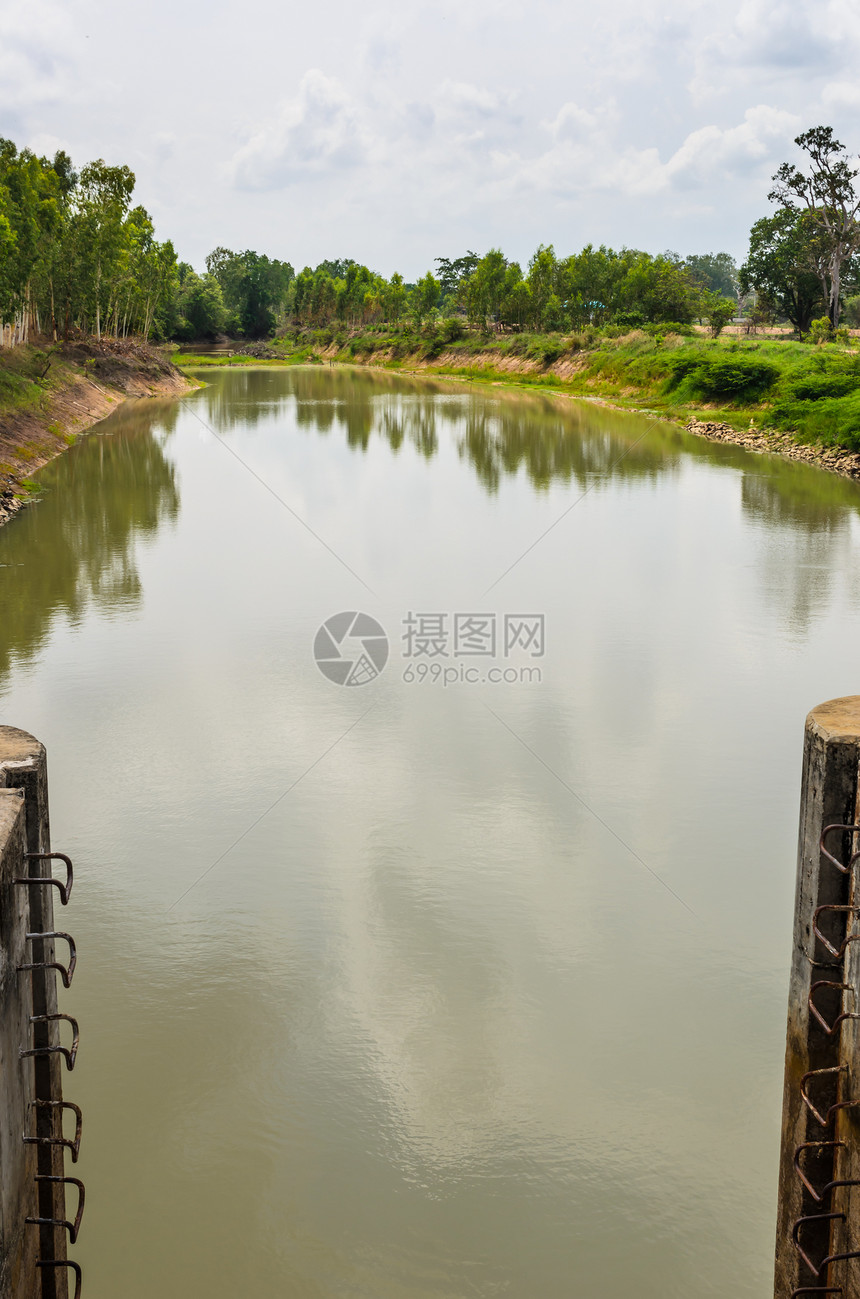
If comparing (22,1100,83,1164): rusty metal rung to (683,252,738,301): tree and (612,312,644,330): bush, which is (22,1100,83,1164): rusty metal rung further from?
(683,252,738,301): tree

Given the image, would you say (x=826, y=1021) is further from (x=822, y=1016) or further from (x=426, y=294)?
(x=426, y=294)

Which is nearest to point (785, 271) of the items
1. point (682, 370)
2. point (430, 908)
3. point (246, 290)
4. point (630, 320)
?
point (630, 320)

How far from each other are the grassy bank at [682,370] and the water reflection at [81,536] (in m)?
15.5

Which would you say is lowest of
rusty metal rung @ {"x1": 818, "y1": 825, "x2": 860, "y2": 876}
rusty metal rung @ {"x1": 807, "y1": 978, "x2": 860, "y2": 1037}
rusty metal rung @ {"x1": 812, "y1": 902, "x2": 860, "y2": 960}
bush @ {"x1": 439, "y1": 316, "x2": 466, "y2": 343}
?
rusty metal rung @ {"x1": 807, "y1": 978, "x2": 860, "y2": 1037}

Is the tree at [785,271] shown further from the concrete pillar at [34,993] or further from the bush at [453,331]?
the concrete pillar at [34,993]

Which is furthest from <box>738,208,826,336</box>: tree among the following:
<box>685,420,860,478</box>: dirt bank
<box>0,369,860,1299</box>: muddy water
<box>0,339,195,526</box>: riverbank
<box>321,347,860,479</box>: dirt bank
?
<box>0,369,860,1299</box>: muddy water

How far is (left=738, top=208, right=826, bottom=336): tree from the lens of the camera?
4428cm

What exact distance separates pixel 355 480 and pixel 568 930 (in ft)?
57.8

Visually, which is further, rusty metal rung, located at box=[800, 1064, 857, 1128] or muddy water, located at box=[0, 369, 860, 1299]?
muddy water, located at box=[0, 369, 860, 1299]

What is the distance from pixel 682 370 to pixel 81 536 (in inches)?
979

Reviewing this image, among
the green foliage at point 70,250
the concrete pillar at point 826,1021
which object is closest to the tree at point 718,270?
the green foliage at point 70,250

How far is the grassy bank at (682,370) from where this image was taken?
2731cm

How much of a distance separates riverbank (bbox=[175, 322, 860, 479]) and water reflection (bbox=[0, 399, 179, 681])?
48.7 ft

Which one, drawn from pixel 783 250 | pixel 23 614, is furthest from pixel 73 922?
pixel 783 250
